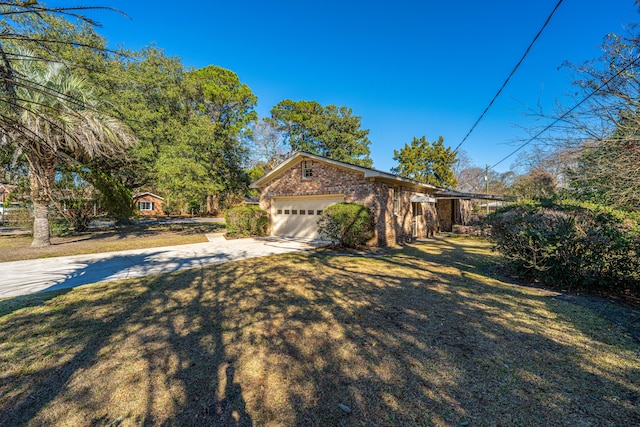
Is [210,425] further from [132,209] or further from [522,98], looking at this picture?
[132,209]

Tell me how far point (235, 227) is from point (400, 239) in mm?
8301

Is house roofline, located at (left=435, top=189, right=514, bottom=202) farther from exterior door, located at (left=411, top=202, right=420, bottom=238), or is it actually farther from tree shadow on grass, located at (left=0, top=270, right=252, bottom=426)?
tree shadow on grass, located at (left=0, top=270, right=252, bottom=426)

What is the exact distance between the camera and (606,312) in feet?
13.3

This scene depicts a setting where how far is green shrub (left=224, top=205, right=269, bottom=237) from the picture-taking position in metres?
13.6

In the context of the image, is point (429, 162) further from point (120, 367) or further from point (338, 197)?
point (120, 367)

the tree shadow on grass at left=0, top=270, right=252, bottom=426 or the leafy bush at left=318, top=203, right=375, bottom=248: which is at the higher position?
the leafy bush at left=318, top=203, right=375, bottom=248

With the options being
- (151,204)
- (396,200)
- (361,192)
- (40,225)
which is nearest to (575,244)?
(361,192)

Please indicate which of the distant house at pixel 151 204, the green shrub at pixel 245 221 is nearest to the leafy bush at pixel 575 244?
the green shrub at pixel 245 221

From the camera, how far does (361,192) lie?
35.1 ft

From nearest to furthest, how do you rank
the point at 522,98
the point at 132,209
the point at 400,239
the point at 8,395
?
the point at 8,395 < the point at 522,98 < the point at 400,239 < the point at 132,209

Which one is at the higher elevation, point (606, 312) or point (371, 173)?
point (371, 173)

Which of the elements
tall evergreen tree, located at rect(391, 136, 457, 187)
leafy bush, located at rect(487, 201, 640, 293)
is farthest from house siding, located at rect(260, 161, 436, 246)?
tall evergreen tree, located at rect(391, 136, 457, 187)

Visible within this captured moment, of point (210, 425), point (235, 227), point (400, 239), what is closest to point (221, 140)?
point (235, 227)

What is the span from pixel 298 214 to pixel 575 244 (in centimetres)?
1028
